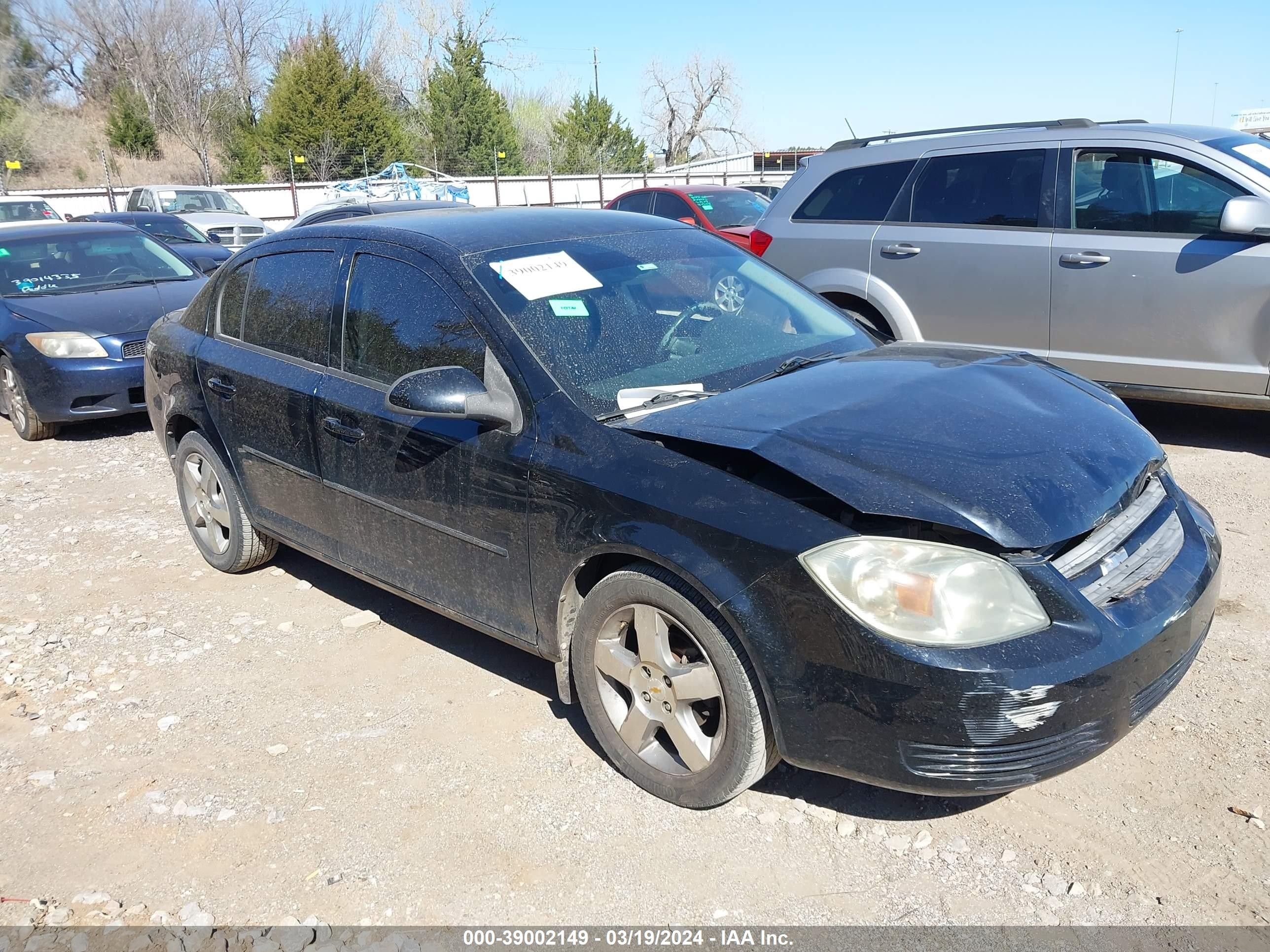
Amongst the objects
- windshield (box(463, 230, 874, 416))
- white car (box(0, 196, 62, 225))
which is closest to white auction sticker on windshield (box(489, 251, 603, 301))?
windshield (box(463, 230, 874, 416))

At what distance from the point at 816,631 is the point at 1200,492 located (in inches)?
151

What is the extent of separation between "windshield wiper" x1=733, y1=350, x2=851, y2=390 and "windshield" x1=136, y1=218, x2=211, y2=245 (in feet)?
46.0

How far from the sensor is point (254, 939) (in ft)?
8.56

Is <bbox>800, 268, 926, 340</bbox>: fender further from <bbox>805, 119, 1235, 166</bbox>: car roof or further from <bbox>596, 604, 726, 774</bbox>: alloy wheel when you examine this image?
<bbox>596, 604, 726, 774</bbox>: alloy wheel

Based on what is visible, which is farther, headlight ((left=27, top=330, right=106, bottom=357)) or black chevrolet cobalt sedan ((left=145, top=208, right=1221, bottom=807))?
headlight ((left=27, top=330, right=106, bottom=357))

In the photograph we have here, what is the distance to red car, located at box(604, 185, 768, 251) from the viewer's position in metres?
13.3

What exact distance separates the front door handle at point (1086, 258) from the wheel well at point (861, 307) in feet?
3.74

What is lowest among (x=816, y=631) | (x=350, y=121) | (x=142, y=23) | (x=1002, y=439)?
(x=816, y=631)

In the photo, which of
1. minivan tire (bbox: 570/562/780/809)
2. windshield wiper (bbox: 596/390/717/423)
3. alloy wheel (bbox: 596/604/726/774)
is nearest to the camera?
minivan tire (bbox: 570/562/780/809)

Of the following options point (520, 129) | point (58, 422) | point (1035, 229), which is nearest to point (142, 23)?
point (520, 129)

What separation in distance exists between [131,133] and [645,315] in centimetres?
5040

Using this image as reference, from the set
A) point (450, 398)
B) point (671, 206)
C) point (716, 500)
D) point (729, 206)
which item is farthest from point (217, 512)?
point (729, 206)

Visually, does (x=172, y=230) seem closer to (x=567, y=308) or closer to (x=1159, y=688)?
(x=567, y=308)

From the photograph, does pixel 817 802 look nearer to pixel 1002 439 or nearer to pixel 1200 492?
pixel 1002 439
